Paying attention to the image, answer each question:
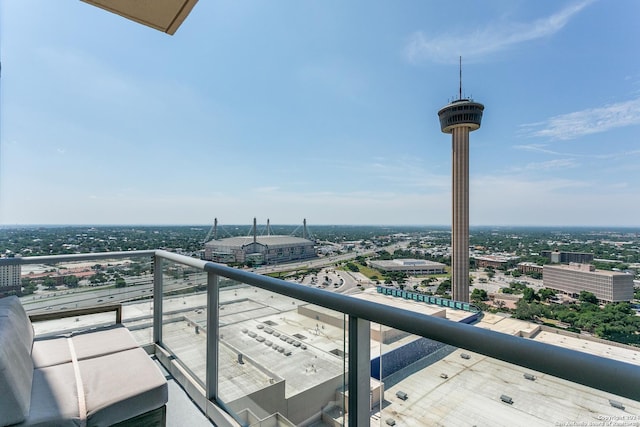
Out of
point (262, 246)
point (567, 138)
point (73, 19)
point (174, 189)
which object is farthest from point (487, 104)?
point (73, 19)

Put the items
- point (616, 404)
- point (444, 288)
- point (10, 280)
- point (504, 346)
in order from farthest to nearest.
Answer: point (444, 288) < point (10, 280) < point (504, 346) < point (616, 404)

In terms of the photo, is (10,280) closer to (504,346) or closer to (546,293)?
(504,346)

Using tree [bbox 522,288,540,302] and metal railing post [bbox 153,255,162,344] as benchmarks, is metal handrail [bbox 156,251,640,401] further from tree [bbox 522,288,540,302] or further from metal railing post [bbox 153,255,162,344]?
tree [bbox 522,288,540,302]

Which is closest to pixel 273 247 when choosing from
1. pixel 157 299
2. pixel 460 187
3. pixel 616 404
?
pixel 460 187

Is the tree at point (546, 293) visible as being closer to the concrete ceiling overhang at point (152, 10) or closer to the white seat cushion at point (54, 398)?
the concrete ceiling overhang at point (152, 10)

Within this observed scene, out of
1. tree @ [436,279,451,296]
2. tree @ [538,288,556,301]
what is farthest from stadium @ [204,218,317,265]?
tree @ [538,288,556,301]
